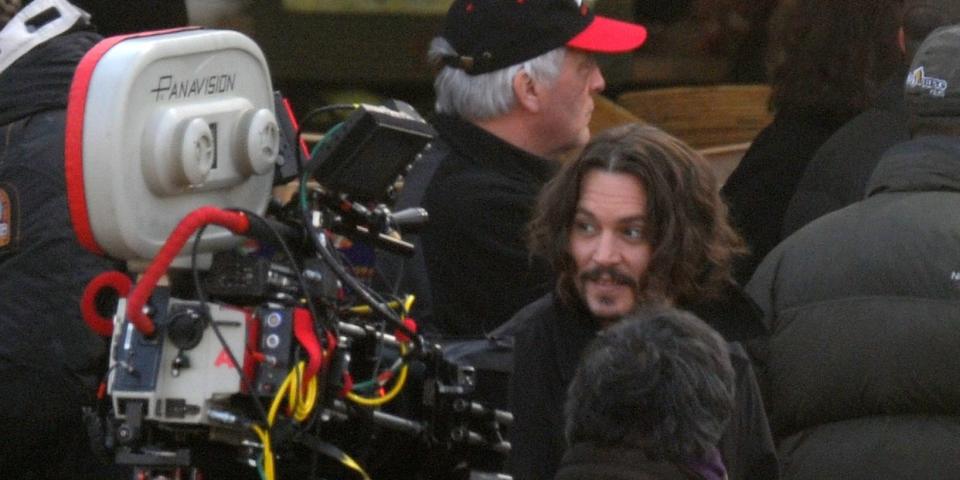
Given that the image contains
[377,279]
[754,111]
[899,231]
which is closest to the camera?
[377,279]

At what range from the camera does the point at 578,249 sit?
415 cm

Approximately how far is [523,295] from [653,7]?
9.53 feet

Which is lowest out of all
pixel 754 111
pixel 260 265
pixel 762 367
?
pixel 754 111

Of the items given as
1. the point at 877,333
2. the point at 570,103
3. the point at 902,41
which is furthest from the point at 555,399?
Result: the point at 902,41

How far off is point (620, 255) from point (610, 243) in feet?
0.11

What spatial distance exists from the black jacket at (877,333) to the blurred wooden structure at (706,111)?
220 centimetres

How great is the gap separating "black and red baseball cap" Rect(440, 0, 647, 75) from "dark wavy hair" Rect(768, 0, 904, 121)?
82cm

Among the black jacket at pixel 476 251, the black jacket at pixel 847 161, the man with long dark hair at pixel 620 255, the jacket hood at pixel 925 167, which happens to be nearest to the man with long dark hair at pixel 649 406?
the man with long dark hair at pixel 620 255

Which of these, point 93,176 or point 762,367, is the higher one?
point 93,176

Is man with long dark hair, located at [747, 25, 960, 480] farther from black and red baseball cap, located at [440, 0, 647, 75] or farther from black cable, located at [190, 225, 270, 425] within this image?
black cable, located at [190, 225, 270, 425]

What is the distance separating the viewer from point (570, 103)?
4.91 m

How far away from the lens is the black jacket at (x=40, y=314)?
14.4 ft

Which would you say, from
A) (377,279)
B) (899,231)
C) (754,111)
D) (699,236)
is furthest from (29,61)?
(754,111)

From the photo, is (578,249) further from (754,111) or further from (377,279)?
(754,111)
